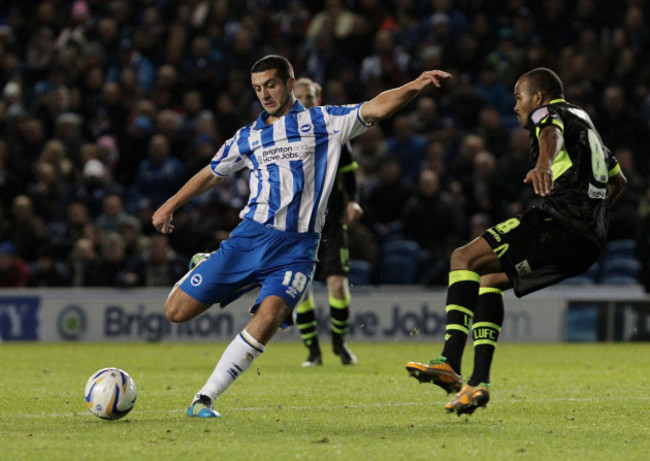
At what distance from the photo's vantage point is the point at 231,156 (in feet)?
21.9

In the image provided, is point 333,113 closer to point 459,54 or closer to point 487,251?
point 487,251

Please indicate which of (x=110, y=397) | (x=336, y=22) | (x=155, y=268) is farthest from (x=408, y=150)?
(x=110, y=397)

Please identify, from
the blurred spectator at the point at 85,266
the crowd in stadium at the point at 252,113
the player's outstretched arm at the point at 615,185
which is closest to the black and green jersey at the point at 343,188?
the player's outstretched arm at the point at 615,185

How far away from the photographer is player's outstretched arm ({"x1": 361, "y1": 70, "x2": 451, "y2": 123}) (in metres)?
6.05

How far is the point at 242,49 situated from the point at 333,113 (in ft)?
38.6

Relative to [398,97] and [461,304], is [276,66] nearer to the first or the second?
[398,97]

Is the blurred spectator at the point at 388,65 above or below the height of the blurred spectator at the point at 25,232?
above

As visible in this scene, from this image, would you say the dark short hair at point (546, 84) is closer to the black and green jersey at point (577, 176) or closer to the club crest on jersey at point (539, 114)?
the black and green jersey at point (577, 176)

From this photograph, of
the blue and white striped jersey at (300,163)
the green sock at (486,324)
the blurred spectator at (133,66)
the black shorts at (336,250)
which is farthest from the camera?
the blurred spectator at (133,66)

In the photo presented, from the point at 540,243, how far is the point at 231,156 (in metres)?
1.88

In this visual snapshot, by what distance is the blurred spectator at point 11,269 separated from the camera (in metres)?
15.0

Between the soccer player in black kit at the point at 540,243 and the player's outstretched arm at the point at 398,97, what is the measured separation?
2.07ft

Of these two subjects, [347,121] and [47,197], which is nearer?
[347,121]

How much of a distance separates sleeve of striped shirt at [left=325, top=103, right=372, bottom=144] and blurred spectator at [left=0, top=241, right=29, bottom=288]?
9.61 metres
